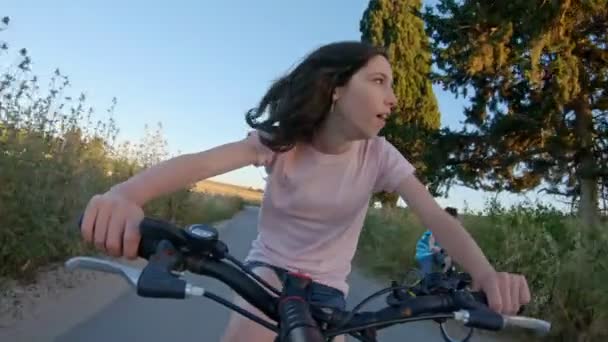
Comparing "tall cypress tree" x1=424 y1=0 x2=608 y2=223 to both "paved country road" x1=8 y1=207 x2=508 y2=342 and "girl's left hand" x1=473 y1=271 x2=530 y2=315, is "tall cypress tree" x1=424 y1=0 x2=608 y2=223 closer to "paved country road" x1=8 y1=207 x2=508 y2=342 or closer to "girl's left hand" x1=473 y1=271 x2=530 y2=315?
"paved country road" x1=8 y1=207 x2=508 y2=342

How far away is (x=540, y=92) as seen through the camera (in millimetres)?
17984

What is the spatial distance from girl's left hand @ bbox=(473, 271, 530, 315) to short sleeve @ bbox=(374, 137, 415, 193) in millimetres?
708

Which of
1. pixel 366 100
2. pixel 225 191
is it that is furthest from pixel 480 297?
pixel 225 191

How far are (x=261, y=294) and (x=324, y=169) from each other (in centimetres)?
86

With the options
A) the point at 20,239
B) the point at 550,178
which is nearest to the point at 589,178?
the point at 550,178

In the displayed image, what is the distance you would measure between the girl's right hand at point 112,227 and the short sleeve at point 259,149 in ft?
2.56

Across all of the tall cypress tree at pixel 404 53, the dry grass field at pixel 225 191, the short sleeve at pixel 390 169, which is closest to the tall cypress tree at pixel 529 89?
the tall cypress tree at pixel 404 53

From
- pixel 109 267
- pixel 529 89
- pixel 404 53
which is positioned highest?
pixel 404 53

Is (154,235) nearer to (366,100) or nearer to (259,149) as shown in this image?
(259,149)

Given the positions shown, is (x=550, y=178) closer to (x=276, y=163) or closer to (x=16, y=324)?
(x=16, y=324)

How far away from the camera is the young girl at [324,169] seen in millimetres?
2123

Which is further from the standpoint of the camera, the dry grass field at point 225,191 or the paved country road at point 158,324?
the dry grass field at point 225,191

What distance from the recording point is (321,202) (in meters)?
2.39

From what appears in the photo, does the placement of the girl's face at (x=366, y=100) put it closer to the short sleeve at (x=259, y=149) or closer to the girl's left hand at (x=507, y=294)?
the short sleeve at (x=259, y=149)
